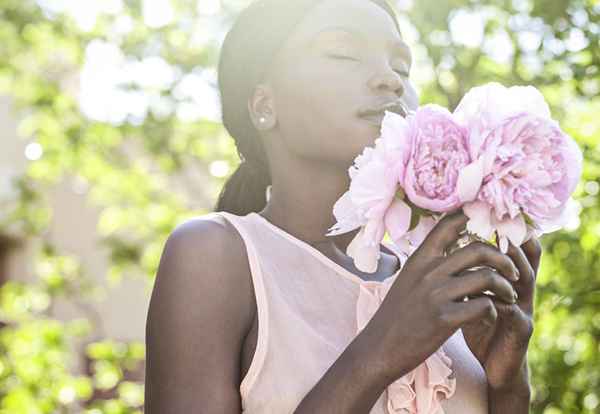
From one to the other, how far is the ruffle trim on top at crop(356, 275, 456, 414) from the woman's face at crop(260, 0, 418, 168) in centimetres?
43

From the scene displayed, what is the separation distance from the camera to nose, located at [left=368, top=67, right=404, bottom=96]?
2451 millimetres

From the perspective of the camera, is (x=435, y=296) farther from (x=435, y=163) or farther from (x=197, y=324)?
(x=197, y=324)

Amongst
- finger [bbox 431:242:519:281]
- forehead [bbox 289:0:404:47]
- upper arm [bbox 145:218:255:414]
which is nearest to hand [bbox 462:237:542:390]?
finger [bbox 431:242:519:281]

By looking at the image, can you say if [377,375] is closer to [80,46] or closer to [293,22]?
[293,22]

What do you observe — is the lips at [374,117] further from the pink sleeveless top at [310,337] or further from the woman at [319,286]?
the pink sleeveless top at [310,337]

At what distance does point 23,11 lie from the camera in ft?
25.9

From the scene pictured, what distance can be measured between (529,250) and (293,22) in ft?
2.87

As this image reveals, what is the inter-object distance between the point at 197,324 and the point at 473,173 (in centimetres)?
74

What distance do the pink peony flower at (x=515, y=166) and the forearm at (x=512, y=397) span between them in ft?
1.90

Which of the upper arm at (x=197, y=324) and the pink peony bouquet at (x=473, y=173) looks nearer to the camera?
the pink peony bouquet at (x=473, y=173)

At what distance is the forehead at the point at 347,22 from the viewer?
2.59 meters

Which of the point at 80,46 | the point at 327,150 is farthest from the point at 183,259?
the point at 80,46

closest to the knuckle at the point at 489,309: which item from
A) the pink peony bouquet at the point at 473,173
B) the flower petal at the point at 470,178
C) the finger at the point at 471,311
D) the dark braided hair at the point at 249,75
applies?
the finger at the point at 471,311

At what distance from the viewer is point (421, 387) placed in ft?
7.76
